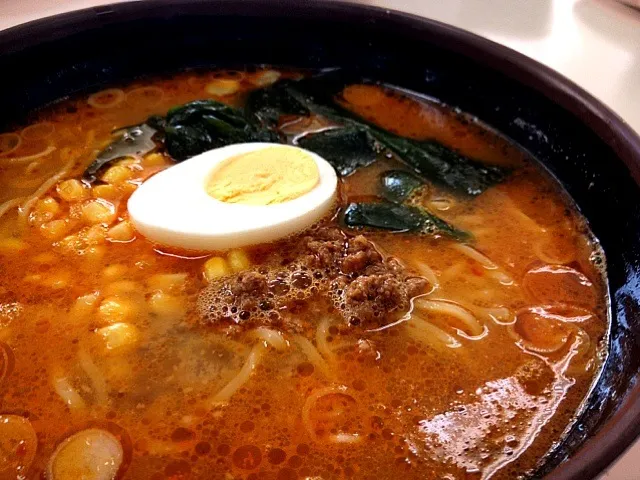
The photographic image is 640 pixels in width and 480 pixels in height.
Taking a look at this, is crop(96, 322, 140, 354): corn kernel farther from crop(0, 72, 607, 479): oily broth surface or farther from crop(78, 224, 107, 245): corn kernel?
crop(78, 224, 107, 245): corn kernel

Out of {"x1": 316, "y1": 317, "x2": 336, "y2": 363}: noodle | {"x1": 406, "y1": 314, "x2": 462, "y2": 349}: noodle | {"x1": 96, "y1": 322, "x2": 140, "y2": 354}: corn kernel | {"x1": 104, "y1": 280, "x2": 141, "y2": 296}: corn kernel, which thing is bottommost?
{"x1": 96, "y1": 322, "x2": 140, "y2": 354}: corn kernel

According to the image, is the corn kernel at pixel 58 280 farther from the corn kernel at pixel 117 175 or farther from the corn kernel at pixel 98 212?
the corn kernel at pixel 117 175

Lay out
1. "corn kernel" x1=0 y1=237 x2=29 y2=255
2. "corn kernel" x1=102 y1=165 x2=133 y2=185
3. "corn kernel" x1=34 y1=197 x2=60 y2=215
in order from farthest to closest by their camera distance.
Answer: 1. "corn kernel" x1=102 y1=165 x2=133 y2=185
2. "corn kernel" x1=34 y1=197 x2=60 y2=215
3. "corn kernel" x1=0 y1=237 x2=29 y2=255

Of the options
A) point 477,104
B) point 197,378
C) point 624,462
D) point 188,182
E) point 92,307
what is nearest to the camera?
point 624,462

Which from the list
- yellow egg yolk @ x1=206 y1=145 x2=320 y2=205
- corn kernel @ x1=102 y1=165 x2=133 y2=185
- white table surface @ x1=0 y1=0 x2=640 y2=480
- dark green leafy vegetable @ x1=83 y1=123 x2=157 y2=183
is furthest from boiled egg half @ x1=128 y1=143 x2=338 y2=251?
white table surface @ x1=0 y1=0 x2=640 y2=480

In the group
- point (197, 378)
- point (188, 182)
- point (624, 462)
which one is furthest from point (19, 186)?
point (624, 462)

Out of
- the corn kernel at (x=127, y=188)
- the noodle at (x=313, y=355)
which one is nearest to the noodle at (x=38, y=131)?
the corn kernel at (x=127, y=188)

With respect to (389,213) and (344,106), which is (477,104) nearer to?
(344,106)

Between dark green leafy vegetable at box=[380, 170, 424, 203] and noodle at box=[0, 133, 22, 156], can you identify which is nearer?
dark green leafy vegetable at box=[380, 170, 424, 203]
